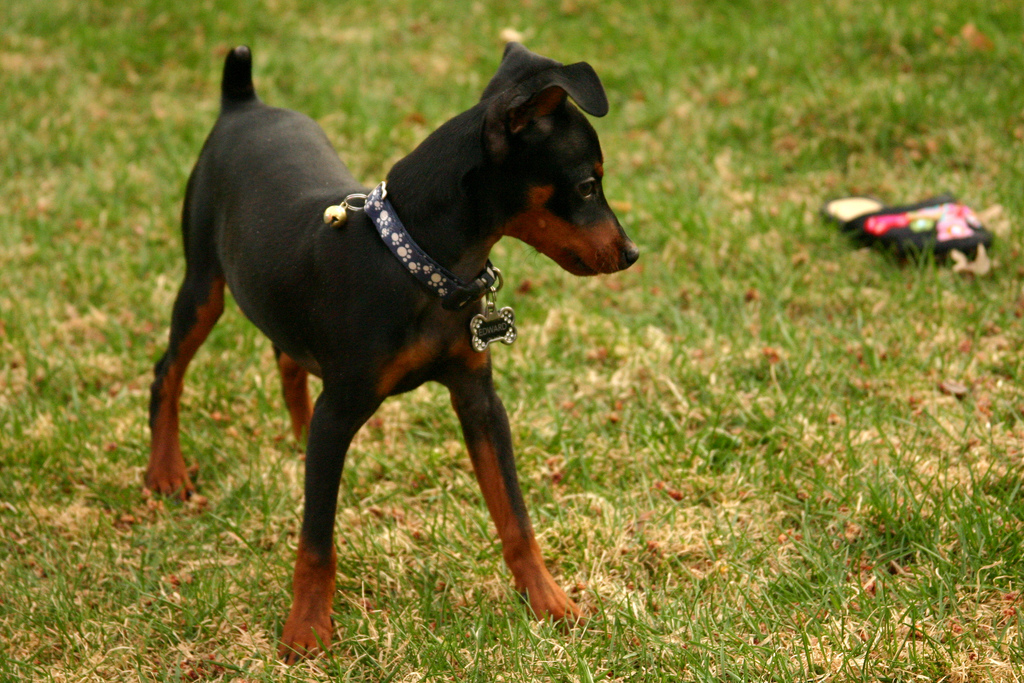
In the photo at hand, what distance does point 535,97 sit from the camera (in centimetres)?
242

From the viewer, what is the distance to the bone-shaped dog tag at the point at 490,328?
2.78 metres

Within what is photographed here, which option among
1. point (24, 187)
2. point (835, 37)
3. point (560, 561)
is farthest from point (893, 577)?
point (24, 187)

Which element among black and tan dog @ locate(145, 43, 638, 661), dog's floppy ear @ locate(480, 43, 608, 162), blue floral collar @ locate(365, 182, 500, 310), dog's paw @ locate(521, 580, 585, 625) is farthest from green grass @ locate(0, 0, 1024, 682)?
dog's floppy ear @ locate(480, 43, 608, 162)

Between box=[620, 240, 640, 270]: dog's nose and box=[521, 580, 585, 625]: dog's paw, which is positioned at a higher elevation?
box=[620, 240, 640, 270]: dog's nose

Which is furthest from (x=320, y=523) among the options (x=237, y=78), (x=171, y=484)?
(x=237, y=78)

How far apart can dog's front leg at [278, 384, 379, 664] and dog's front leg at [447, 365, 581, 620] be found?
32 cm

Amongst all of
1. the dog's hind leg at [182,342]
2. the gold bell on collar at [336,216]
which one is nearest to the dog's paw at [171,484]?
the dog's hind leg at [182,342]

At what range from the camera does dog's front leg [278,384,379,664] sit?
9.21 feet

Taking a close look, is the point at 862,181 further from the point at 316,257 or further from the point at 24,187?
the point at 24,187

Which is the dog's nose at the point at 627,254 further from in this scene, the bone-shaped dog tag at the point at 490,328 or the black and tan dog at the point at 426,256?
the bone-shaped dog tag at the point at 490,328

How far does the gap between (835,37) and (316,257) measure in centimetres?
521

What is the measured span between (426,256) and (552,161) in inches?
16.5

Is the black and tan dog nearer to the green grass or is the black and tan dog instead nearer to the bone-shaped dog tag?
the bone-shaped dog tag

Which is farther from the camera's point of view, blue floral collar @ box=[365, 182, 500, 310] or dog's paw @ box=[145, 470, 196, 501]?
dog's paw @ box=[145, 470, 196, 501]
